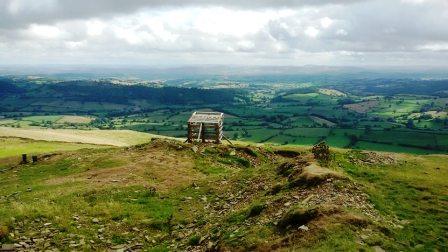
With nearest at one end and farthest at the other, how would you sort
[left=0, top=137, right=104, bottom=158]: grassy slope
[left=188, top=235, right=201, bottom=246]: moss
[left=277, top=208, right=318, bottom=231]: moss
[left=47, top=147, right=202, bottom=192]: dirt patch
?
[left=277, top=208, right=318, bottom=231]: moss, [left=188, top=235, right=201, bottom=246]: moss, [left=47, top=147, right=202, bottom=192]: dirt patch, [left=0, top=137, right=104, bottom=158]: grassy slope

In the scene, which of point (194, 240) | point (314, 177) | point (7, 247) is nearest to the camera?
point (194, 240)

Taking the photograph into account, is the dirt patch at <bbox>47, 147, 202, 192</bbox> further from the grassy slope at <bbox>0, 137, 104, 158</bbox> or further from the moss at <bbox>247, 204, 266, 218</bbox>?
the grassy slope at <bbox>0, 137, 104, 158</bbox>

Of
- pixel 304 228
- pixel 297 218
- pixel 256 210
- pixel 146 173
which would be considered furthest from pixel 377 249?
pixel 146 173

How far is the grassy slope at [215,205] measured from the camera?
57.3 feet

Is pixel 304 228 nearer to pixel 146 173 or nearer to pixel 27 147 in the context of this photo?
pixel 146 173

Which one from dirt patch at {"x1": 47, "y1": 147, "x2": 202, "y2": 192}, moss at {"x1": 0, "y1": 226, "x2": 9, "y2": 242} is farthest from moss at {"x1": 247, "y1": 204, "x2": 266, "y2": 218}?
moss at {"x1": 0, "y1": 226, "x2": 9, "y2": 242}

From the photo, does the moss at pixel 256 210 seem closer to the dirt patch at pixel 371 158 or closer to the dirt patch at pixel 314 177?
the dirt patch at pixel 314 177

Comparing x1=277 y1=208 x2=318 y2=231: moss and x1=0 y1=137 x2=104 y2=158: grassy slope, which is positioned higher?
x1=277 y1=208 x2=318 y2=231: moss

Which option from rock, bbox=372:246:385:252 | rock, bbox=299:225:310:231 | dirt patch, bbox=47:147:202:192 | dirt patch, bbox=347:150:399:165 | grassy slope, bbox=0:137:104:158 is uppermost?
rock, bbox=299:225:310:231

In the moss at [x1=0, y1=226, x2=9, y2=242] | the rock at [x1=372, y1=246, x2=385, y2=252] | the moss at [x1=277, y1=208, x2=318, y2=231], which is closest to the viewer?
the rock at [x1=372, y1=246, x2=385, y2=252]

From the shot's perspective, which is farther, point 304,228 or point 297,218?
point 297,218

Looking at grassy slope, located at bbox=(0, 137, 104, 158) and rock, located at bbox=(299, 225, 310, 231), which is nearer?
rock, located at bbox=(299, 225, 310, 231)

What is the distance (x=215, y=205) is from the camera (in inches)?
1043

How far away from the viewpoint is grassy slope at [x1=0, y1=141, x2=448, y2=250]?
57.3 feet
